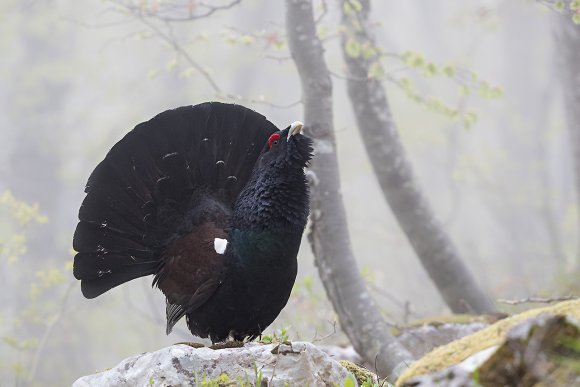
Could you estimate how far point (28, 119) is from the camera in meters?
18.2

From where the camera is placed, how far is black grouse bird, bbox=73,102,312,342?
3.59 m

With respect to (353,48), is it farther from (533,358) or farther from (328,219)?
(533,358)

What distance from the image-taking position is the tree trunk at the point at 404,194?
21.4ft

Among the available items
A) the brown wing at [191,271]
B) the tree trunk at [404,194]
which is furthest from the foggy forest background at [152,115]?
the brown wing at [191,271]

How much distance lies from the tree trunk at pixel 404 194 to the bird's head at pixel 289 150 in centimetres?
287

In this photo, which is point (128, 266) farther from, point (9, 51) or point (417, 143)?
point (417, 143)

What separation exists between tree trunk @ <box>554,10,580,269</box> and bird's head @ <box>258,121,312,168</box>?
575 centimetres

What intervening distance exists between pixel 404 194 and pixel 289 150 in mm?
3077

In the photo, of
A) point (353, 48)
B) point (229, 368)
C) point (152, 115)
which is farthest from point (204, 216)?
point (152, 115)

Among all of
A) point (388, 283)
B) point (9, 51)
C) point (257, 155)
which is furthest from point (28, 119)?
point (257, 155)

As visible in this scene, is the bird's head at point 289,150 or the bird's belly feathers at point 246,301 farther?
the bird's head at point 289,150

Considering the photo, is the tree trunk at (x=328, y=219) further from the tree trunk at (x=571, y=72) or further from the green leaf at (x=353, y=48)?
the tree trunk at (x=571, y=72)

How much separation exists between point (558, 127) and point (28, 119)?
620 inches

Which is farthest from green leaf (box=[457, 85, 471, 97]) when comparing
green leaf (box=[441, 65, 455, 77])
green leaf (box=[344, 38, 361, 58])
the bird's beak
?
the bird's beak
